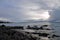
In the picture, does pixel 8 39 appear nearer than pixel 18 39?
Yes

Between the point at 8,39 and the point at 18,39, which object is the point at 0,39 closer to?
the point at 8,39

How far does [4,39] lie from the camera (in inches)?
1176

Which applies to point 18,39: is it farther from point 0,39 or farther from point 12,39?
point 0,39

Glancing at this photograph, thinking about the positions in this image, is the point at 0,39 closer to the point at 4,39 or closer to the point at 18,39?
the point at 4,39

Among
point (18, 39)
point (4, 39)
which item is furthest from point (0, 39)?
point (18, 39)

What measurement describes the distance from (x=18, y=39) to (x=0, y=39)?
14.6 ft

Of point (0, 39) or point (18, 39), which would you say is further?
point (18, 39)

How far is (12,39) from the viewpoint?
102 ft

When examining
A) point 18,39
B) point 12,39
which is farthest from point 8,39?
point 18,39

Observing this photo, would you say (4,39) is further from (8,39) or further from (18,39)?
(18,39)

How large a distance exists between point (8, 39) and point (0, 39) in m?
1.64

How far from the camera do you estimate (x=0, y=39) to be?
2947 centimetres

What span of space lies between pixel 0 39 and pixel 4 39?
2.46ft
